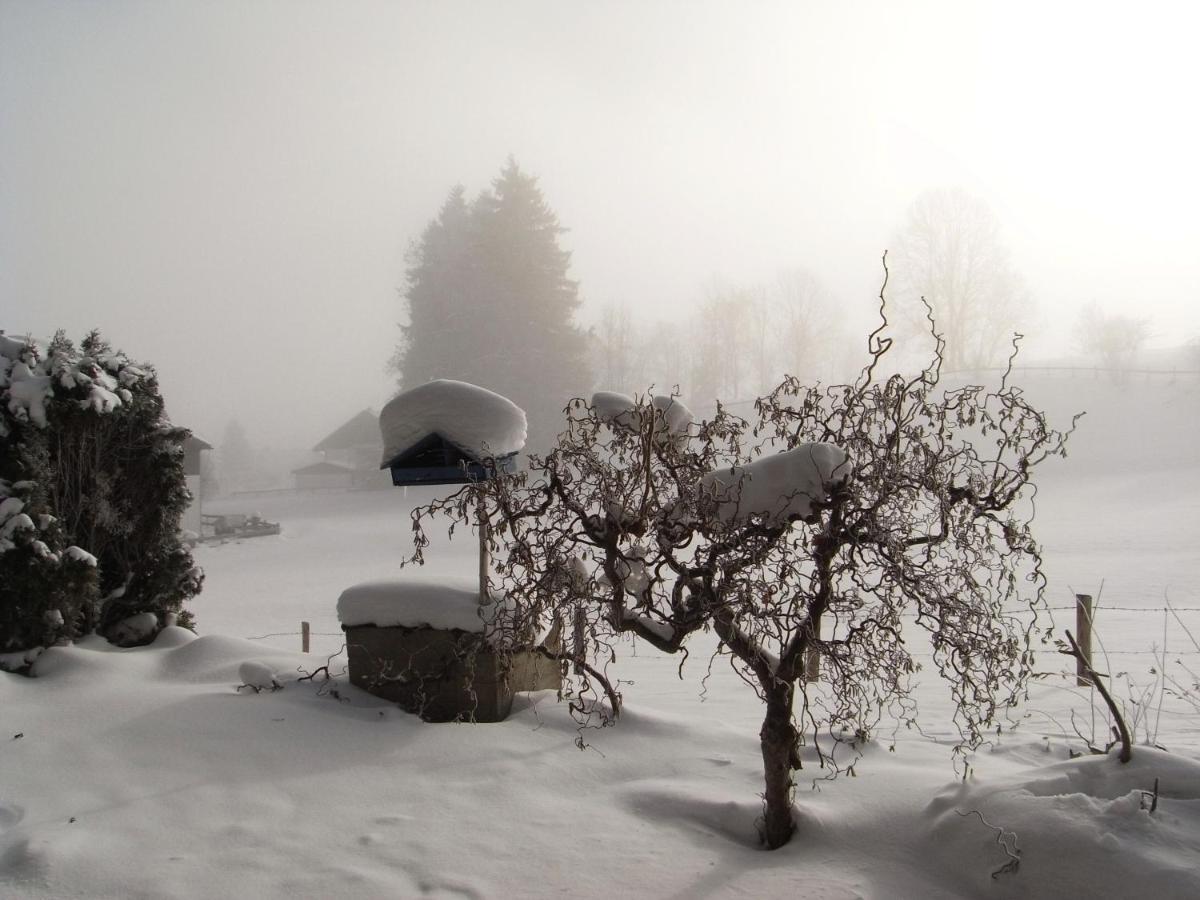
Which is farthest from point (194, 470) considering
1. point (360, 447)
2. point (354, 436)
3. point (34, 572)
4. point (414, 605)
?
point (414, 605)

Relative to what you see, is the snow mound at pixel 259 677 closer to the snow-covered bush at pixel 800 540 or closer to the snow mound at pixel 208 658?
the snow mound at pixel 208 658

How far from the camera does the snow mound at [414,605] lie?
6.20 meters

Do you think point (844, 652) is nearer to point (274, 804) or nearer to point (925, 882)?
point (925, 882)

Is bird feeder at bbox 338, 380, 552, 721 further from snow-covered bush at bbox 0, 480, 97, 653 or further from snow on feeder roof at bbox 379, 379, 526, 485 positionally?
snow-covered bush at bbox 0, 480, 97, 653

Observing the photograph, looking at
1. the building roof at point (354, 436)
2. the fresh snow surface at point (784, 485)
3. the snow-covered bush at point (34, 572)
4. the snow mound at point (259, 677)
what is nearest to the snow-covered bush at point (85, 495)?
the snow-covered bush at point (34, 572)

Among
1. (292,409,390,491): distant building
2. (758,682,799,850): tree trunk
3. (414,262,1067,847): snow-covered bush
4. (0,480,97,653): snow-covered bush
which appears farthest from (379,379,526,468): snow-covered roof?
(292,409,390,491): distant building

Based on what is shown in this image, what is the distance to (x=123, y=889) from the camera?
12.1 feet

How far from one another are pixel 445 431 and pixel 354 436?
35842 millimetres

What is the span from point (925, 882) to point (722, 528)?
6.33ft

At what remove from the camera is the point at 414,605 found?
6.32 metres

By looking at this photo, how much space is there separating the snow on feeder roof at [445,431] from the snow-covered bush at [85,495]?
9.67 feet

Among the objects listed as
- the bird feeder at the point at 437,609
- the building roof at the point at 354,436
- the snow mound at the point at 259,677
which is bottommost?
the snow mound at the point at 259,677

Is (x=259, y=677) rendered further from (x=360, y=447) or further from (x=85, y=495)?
(x=360, y=447)

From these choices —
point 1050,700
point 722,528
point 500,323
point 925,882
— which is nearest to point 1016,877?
point 925,882
